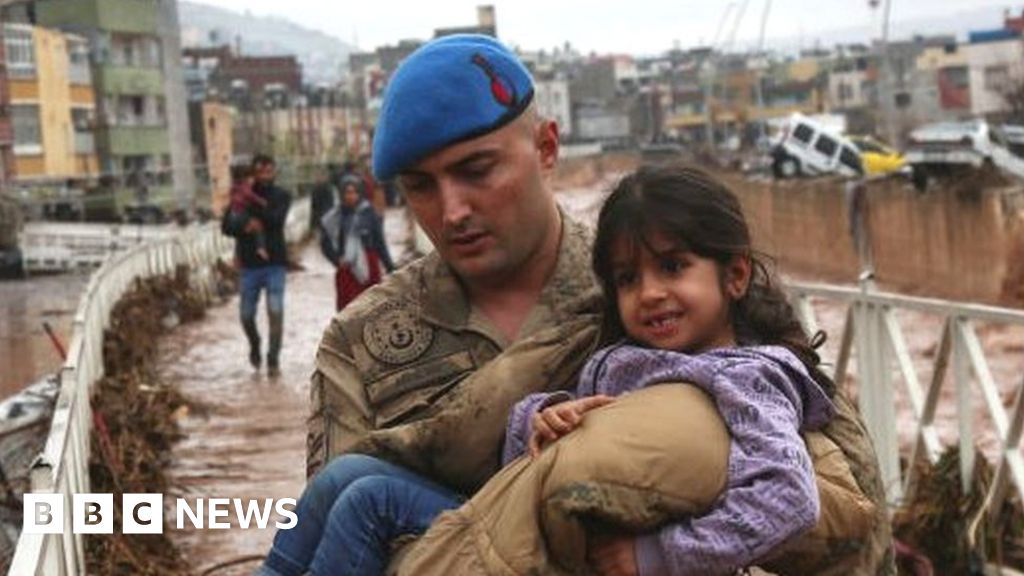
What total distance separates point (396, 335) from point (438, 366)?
9cm

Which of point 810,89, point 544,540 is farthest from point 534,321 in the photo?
point 810,89

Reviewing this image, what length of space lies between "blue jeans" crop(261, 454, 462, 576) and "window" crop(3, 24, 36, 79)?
60.9 metres

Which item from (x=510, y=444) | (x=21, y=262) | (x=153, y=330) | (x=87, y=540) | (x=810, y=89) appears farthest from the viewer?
(x=810, y=89)

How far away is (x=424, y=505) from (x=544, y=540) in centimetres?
28

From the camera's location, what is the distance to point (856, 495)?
7.47ft

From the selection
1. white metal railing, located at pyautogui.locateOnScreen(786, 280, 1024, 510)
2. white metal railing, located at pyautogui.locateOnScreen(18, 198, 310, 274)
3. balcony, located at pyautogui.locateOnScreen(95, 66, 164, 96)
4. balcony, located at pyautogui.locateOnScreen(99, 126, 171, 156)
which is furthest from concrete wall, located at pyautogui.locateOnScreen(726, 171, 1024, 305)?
balcony, located at pyautogui.locateOnScreen(95, 66, 164, 96)

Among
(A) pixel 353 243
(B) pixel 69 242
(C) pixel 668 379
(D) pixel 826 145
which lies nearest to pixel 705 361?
(C) pixel 668 379

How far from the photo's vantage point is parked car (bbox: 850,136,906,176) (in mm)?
45350

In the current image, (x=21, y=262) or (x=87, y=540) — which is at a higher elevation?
(x=87, y=540)

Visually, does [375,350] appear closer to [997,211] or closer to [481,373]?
[481,373]

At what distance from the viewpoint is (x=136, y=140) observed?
72.3 meters

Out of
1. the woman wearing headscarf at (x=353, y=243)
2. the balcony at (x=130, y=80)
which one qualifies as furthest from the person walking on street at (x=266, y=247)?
the balcony at (x=130, y=80)

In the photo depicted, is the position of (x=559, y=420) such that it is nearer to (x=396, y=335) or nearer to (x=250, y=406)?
(x=396, y=335)

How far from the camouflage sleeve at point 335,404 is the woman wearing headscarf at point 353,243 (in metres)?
7.88
